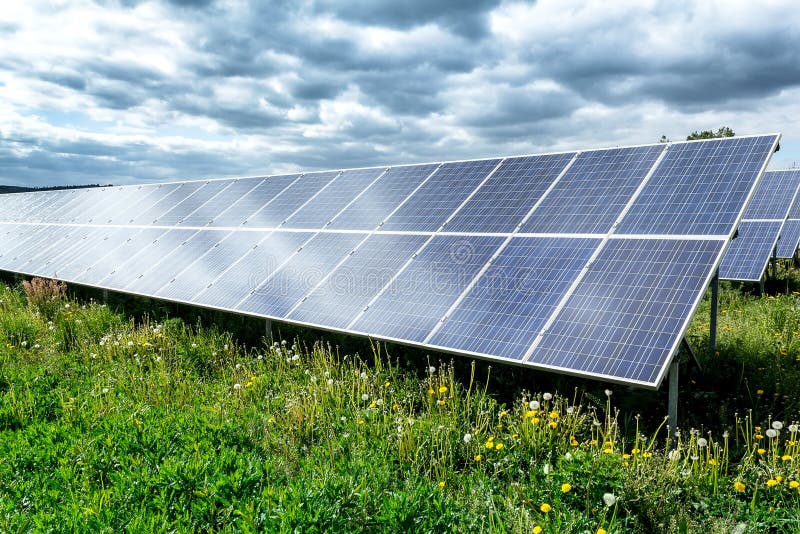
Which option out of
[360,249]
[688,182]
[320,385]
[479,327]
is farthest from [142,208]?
[688,182]

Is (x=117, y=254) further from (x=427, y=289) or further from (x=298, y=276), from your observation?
(x=427, y=289)

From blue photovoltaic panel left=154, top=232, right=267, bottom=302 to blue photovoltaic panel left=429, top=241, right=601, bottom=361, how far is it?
520cm

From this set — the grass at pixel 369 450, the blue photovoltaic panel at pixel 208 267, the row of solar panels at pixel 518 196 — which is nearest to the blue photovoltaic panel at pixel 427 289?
the row of solar panels at pixel 518 196

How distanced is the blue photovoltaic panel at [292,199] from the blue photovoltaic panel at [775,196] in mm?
13102

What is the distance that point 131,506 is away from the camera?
5051mm

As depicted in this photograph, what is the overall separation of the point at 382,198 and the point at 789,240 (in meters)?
16.2

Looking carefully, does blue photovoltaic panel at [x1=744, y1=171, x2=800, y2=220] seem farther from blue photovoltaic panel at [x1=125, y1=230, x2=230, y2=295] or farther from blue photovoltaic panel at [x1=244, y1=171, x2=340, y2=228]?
blue photovoltaic panel at [x1=125, y1=230, x2=230, y2=295]

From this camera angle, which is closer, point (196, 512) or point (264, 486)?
point (196, 512)

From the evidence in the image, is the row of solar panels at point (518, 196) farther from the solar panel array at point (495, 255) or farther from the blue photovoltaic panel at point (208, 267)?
the blue photovoltaic panel at point (208, 267)

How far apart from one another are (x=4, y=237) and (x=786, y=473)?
25368mm

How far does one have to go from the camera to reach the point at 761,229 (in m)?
17.3

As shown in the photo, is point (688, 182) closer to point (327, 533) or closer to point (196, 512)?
point (327, 533)

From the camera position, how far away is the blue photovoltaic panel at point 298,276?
9891 millimetres

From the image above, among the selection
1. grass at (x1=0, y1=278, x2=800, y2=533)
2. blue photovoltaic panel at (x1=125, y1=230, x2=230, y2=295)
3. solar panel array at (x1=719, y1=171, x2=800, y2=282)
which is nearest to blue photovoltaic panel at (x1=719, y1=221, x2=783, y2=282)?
solar panel array at (x1=719, y1=171, x2=800, y2=282)
